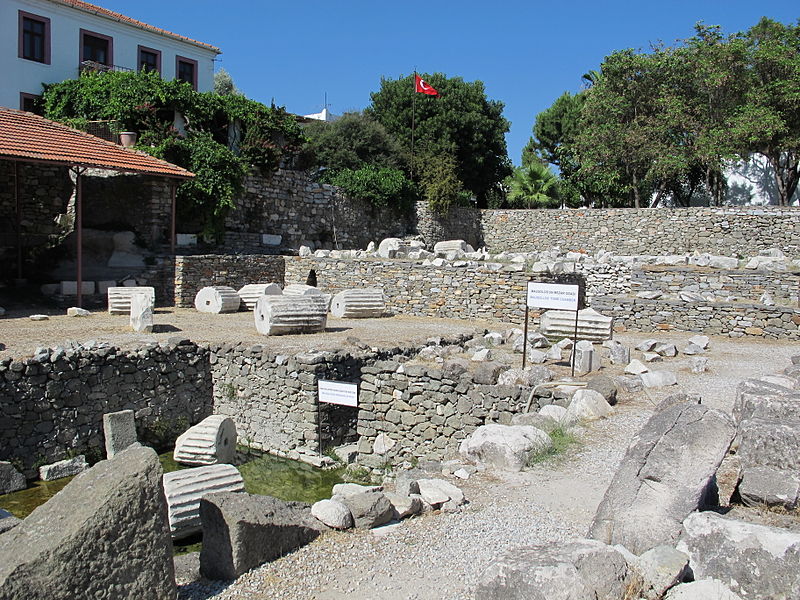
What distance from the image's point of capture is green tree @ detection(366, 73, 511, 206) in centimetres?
3656

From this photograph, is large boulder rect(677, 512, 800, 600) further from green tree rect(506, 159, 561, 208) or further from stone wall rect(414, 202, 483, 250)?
green tree rect(506, 159, 561, 208)

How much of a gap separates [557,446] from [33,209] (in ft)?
58.5

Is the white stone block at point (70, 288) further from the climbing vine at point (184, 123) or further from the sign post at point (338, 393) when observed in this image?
the sign post at point (338, 393)

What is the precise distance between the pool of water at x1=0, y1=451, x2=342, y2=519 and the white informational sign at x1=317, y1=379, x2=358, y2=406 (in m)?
1.18

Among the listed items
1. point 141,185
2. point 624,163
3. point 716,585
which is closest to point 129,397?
point 716,585

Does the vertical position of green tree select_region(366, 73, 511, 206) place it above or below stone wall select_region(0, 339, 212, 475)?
above

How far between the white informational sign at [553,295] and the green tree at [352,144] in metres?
22.5

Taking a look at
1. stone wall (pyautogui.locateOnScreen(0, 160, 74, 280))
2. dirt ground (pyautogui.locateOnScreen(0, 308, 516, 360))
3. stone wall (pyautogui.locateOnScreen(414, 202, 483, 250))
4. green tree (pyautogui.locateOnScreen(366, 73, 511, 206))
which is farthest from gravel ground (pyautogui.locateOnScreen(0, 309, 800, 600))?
green tree (pyautogui.locateOnScreen(366, 73, 511, 206))

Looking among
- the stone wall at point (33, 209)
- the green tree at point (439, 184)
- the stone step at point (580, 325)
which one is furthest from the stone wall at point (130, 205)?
the stone step at point (580, 325)

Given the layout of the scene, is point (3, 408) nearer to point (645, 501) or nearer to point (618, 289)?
point (645, 501)

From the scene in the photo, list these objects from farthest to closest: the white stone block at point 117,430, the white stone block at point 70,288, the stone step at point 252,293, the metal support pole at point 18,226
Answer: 1. the stone step at point 252,293
2. the metal support pole at point 18,226
3. the white stone block at point 70,288
4. the white stone block at point 117,430

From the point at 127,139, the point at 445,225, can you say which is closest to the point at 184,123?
the point at 127,139

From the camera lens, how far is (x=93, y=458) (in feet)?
36.3

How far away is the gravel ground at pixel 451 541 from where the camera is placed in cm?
470
